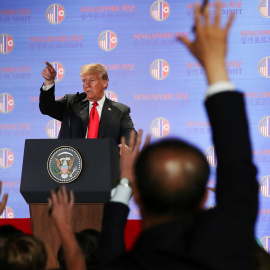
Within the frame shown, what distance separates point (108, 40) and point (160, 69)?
2.05 ft

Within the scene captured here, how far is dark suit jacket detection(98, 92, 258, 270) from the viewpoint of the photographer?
2.60 ft

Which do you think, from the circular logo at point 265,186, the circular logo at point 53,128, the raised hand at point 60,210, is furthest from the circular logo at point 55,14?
the raised hand at point 60,210

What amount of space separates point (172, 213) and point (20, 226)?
251cm

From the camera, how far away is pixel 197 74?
5.07 m

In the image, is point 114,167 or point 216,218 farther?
point 114,167

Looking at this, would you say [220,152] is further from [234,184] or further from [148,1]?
[148,1]

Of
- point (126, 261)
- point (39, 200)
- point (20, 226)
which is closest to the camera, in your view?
point (126, 261)

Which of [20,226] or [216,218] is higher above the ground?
[216,218]

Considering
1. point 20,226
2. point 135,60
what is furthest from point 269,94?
point 20,226

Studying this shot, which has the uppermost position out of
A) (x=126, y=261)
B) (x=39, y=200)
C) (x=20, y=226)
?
(x=126, y=261)

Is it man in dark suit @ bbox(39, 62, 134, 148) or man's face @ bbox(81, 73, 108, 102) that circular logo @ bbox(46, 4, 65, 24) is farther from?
man in dark suit @ bbox(39, 62, 134, 148)

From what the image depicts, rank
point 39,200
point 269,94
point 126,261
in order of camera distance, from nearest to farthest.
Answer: point 126,261 → point 39,200 → point 269,94

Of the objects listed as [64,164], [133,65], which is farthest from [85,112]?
[133,65]

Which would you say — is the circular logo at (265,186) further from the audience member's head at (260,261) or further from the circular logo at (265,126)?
the audience member's head at (260,261)
